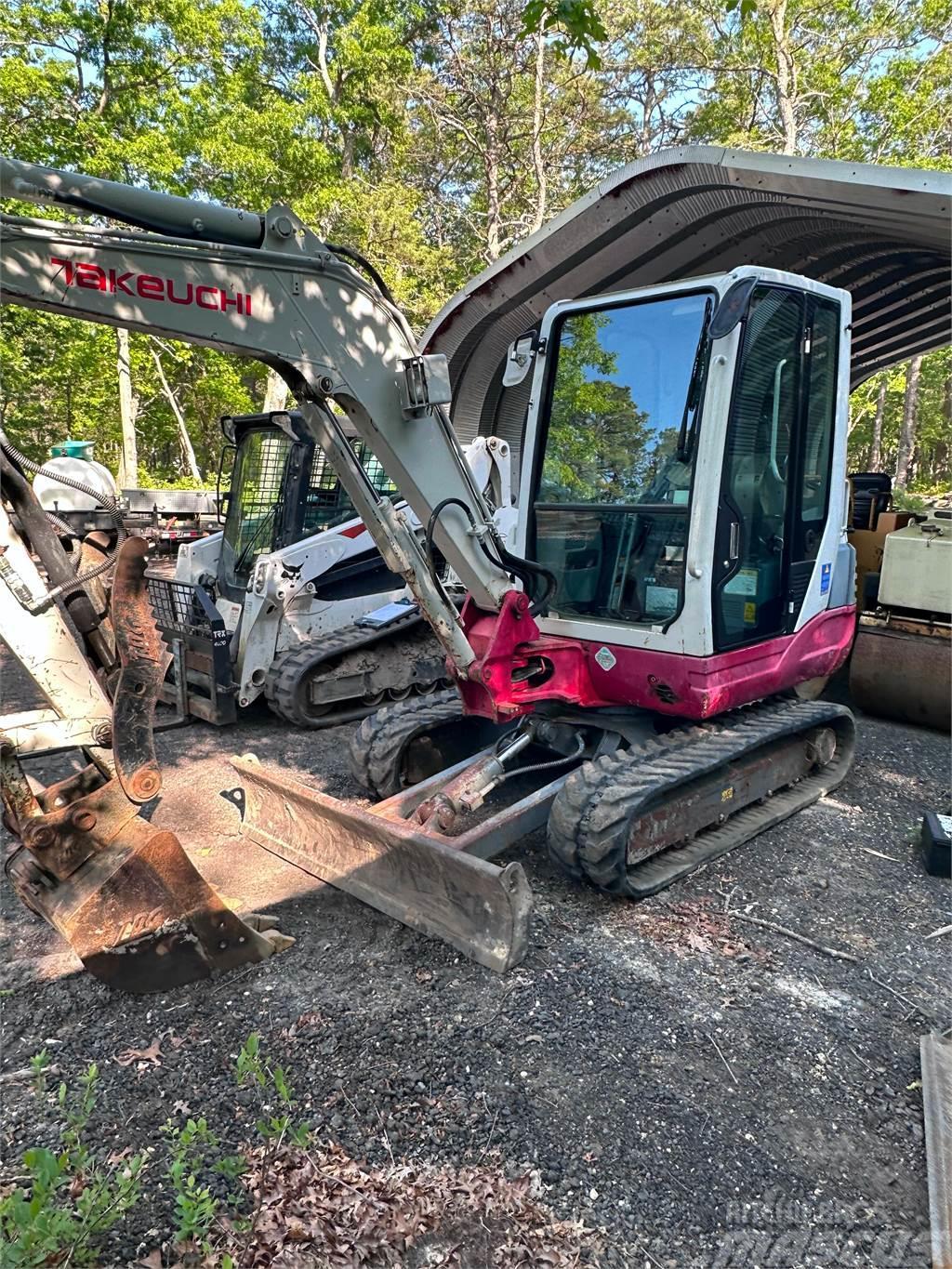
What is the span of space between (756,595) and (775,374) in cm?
107

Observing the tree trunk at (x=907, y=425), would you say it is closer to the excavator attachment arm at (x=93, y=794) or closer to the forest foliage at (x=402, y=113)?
the forest foliage at (x=402, y=113)

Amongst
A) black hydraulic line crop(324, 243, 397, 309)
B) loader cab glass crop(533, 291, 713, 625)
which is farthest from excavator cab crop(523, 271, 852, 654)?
black hydraulic line crop(324, 243, 397, 309)

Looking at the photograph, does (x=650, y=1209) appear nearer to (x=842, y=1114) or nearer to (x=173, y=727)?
(x=842, y=1114)

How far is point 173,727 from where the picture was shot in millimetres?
6195

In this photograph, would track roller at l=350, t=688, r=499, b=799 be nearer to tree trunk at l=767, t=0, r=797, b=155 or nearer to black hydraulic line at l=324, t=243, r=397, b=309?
black hydraulic line at l=324, t=243, r=397, b=309

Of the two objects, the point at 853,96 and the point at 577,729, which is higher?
the point at 853,96

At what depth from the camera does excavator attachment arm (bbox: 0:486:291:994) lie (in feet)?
8.57

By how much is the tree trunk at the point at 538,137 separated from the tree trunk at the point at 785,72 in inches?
214

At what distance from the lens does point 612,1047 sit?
8.97 feet

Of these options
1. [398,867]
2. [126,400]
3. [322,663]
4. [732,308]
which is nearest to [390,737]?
[398,867]

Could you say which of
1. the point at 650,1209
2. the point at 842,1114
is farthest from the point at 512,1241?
the point at 842,1114

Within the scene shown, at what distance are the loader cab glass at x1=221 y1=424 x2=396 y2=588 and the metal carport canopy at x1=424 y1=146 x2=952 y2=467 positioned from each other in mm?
1137

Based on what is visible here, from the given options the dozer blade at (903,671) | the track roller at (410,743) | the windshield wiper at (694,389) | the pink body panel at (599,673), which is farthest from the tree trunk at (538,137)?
the pink body panel at (599,673)

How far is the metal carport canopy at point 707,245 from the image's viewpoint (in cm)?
390
